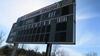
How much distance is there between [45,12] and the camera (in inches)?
724

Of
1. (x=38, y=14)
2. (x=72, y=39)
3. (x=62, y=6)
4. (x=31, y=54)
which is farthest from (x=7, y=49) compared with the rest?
(x=72, y=39)

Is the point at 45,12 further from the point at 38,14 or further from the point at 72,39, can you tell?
the point at 72,39

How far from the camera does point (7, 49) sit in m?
35.2

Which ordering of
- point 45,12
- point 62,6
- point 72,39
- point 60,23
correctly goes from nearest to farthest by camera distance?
point 72,39 < point 60,23 < point 62,6 < point 45,12

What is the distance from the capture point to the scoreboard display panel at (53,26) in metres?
12.8

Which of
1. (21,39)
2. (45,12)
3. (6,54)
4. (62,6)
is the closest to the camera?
(62,6)

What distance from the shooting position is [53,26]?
14.8m

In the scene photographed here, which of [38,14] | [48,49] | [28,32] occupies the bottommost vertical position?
[48,49]

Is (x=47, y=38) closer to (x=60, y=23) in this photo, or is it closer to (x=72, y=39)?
(x=60, y=23)

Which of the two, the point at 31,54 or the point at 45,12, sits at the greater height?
the point at 45,12

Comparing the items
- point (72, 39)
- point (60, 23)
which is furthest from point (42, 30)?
point (72, 39)

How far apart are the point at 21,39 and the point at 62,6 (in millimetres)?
9480

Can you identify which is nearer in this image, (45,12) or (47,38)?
(47,38)

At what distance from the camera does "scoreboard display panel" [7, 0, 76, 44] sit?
12846 millimetres
